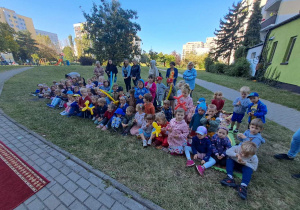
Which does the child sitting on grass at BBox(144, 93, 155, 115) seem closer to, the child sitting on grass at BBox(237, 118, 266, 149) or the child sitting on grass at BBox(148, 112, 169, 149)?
the child sitting on grass at BBox(148, 112, 169, 149)

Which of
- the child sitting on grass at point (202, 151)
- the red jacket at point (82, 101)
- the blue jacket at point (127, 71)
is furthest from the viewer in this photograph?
the blue jacket at point (127, 71)

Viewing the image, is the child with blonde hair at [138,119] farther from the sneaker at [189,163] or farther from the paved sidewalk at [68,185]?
the sneaker at [189,163]

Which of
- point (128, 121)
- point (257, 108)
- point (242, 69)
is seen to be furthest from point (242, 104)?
point (242, 69)

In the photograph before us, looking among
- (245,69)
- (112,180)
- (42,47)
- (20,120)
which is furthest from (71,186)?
(42,47)

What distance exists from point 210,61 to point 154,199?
99.4 ft

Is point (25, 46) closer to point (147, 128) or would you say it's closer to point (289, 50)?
point (147, 128)

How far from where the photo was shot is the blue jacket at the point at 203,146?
2895mm

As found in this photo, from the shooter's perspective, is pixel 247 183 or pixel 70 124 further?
pixel 70 124

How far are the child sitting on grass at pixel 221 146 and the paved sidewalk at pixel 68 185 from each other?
1.71 m

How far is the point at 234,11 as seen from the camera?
2789 cm

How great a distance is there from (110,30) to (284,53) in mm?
18593

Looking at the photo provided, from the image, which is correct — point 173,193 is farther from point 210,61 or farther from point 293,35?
point 210,61

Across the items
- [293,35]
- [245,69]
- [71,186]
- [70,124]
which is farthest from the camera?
[245,69]

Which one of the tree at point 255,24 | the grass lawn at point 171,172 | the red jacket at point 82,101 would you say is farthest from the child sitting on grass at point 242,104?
the tree at point 255,24
